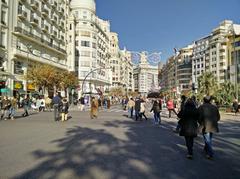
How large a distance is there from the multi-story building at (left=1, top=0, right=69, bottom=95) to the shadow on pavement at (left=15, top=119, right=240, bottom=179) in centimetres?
3119

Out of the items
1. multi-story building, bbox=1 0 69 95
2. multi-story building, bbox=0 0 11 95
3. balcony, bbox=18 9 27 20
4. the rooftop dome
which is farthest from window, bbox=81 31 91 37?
multi-story building, bbox=0 0 11 95

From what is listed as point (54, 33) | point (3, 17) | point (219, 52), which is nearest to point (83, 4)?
point (54, 33)

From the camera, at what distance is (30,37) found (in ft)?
138

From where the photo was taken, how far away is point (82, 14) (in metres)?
76.2

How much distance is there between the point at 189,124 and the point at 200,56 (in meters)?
116

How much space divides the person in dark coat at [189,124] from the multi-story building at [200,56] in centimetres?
10845

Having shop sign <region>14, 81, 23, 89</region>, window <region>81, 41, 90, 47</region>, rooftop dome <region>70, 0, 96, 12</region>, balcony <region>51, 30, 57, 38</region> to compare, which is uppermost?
rooftop dome <region>70, 0, 96, 12</region>

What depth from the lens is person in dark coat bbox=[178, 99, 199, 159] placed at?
7705 millimetres

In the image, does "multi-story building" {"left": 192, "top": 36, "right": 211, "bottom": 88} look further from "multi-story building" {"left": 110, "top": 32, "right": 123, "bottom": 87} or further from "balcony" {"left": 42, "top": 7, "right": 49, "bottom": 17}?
"balcony" {"left": 42, "top": 7, "right": 49, "bottom": 17}

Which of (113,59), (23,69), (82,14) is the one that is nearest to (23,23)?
(23,69)

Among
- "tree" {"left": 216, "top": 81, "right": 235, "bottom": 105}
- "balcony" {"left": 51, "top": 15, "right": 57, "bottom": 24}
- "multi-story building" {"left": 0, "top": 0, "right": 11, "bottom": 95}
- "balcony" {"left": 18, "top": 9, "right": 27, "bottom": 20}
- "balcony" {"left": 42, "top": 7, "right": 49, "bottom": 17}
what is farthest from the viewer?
"balcony" {"left": 51, "top": 15, "right": 57, "bottom": 24}

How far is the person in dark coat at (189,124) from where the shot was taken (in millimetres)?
7705

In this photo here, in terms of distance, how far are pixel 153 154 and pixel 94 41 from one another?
235ft

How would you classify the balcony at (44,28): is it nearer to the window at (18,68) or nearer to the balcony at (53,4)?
the balcony at (53,4)
